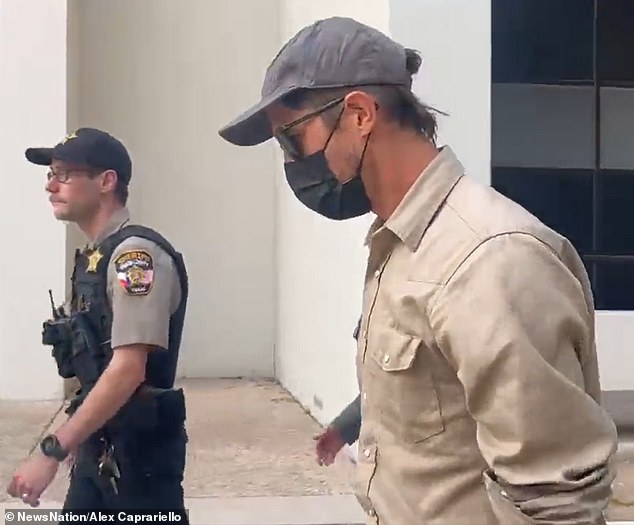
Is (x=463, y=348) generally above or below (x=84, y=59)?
below

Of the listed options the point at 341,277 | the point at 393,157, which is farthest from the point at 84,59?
the point at 393,157

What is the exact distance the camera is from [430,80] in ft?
17.2

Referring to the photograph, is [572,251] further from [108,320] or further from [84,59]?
[84,59]

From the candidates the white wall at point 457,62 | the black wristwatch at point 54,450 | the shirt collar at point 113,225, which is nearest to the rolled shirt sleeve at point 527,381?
the black wristwatch at point 54,450

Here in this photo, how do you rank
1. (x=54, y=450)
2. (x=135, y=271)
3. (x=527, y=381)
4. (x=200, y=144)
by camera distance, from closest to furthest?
(x=527, y=381)
(x=54, y=450)
(x=135, y=271)
(x=200, y=144)

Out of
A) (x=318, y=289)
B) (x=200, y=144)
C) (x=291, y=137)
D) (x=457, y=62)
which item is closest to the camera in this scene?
(x=291, y=137)

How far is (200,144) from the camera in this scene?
10016 millimetres

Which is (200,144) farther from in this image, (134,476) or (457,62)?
(134,476)

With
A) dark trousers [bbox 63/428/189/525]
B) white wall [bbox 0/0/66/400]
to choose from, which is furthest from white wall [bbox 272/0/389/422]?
dark trousers [bbox 63/428/189/525]

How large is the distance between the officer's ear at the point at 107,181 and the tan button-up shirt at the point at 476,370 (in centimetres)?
157

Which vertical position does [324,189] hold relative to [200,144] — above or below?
below

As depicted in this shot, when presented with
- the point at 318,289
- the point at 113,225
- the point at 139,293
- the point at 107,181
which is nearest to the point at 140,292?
the point at 139,293

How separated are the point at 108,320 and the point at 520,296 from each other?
5.94 feet

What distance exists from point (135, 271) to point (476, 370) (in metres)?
1.63
